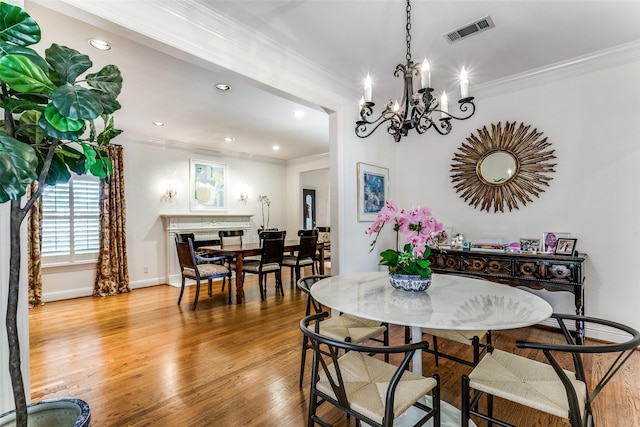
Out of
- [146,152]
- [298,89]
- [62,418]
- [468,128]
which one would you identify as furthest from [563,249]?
[146,152]

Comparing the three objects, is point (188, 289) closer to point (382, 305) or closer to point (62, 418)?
point (62, 418)

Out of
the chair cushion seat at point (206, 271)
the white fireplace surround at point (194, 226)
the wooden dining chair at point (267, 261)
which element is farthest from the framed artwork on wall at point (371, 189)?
the white fireplace surround at point (194, 226)

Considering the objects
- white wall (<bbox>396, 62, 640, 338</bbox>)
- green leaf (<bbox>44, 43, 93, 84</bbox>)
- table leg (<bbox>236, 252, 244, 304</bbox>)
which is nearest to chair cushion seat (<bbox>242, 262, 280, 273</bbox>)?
table leg (<bbox>236, 252, 244, 304</bbox>)

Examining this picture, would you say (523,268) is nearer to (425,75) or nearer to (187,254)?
(425,75)

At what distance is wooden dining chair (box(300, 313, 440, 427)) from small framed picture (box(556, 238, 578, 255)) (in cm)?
238

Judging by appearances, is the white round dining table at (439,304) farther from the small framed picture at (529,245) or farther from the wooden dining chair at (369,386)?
the small framed picture at (529,245)

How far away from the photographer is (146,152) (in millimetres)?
5488

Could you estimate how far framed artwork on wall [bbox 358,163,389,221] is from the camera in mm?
3711

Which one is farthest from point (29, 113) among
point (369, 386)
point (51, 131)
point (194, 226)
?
point (194, 226)

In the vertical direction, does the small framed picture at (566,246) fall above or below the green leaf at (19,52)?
below

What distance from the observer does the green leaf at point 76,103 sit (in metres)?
1.00

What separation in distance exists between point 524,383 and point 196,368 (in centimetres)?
221

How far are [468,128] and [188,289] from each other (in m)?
4.79

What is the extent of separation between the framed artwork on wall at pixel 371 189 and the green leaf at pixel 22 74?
302 cm
